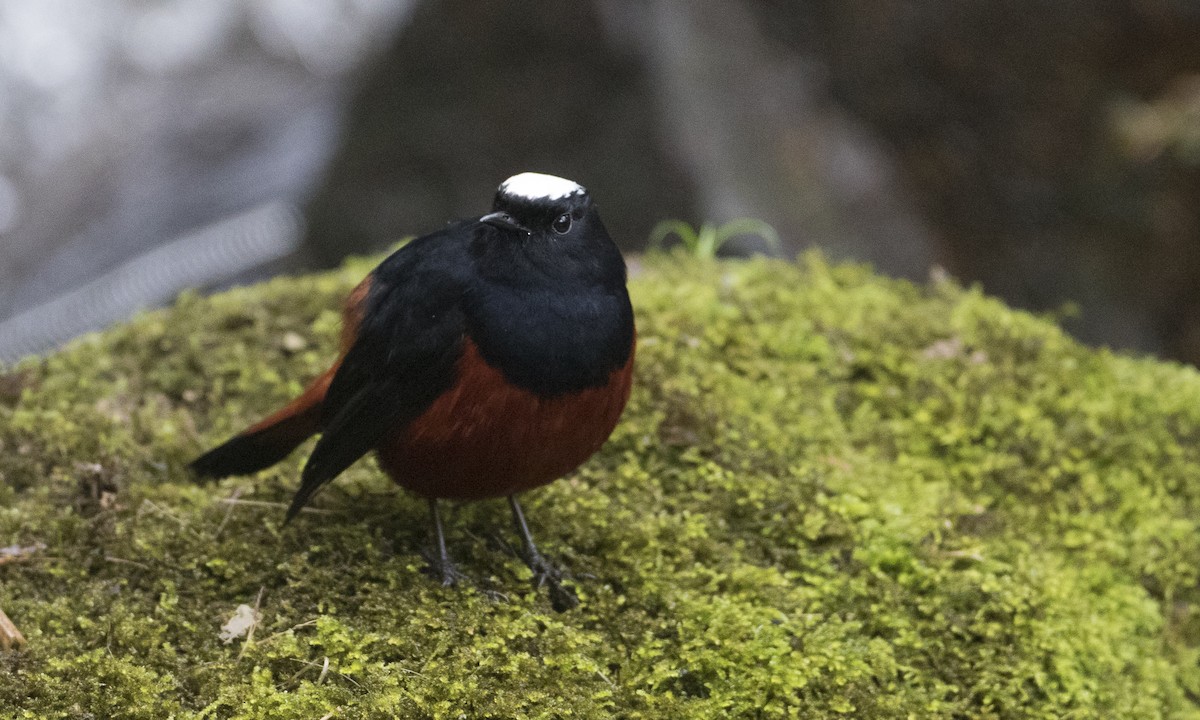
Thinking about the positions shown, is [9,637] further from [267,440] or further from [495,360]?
[495,360]

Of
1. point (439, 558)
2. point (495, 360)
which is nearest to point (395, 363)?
point (495, 360)

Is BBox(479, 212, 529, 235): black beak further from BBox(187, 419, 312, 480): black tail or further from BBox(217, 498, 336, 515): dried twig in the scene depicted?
BBox(217, 498, 336, 515): dried twig

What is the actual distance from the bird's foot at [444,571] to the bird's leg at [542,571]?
0.58 ft

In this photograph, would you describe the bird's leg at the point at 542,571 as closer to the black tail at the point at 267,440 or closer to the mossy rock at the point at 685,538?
the mossy rock at the point at 685,538

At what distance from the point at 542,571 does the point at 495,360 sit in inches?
24.1

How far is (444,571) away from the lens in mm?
2697

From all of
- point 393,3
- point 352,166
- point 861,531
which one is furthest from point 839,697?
point 393,3

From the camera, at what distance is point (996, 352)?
3838mm

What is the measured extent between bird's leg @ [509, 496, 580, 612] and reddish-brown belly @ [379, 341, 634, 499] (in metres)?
Result: 0.23

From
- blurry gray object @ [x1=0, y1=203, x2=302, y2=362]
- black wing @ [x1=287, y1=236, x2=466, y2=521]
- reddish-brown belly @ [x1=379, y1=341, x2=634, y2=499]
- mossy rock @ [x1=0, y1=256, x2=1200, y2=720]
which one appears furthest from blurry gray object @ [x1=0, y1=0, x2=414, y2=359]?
reddish-brown belly @ [x1=379, y1=341, x2=634, y2=499]

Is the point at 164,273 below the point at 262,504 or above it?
below

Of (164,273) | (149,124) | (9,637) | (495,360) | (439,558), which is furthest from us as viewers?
(149,124)

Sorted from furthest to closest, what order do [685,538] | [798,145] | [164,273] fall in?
1. [164,273]
2. [798,145]
3. [685,538]

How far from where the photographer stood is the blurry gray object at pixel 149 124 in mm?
8867
